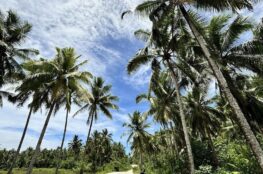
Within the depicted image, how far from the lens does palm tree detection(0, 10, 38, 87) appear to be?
16953 millimetres

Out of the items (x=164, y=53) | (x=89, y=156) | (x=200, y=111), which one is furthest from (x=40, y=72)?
(x=89, y=156)

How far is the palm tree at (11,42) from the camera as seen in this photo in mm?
16953

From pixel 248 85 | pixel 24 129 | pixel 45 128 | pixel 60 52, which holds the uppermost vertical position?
pixel 60 52

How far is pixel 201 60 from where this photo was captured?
1739 centimetres

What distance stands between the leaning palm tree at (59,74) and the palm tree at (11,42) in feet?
6.74

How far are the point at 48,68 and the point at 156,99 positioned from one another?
1150cm

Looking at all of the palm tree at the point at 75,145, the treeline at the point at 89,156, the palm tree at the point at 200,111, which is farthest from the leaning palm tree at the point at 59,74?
the palm tree at the point at 75,145

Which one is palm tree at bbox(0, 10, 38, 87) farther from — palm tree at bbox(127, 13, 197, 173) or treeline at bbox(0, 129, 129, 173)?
treeline at bbox(0, 129, 129, 173)

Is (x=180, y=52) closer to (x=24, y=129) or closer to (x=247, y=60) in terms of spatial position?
(x=247, y=60)

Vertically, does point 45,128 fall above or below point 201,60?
below

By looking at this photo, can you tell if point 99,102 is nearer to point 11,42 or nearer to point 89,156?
point 11,42

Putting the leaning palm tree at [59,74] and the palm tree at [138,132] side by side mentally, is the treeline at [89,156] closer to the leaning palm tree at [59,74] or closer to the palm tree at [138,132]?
the palm tree at [138,132]

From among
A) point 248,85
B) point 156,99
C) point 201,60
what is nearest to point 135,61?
point 201,60

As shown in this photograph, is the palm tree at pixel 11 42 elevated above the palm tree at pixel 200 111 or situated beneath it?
elevated above
